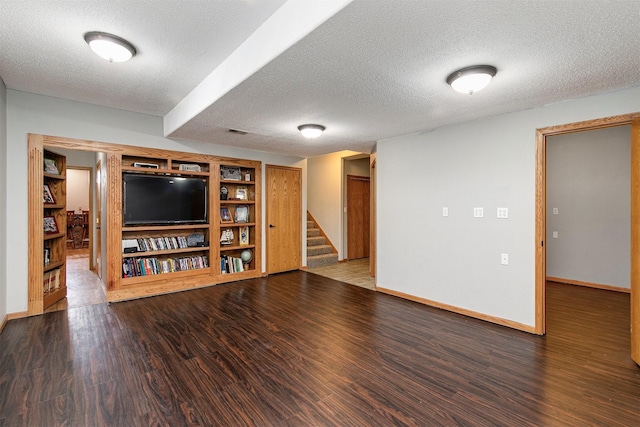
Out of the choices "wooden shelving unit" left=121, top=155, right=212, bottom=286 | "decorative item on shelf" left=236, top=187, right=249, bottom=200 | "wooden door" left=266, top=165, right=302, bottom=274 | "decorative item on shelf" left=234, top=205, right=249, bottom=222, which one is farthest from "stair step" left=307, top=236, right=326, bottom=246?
"wooden shelving unit" left=121, top=155, right=212, bottom=286

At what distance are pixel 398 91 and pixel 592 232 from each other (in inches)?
174

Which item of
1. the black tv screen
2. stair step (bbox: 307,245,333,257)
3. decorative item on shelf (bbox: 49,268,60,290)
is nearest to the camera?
decorative item on shelf (bbox: 49,268,60,290)

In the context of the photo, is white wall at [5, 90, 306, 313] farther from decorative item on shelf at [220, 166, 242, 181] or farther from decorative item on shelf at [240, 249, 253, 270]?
decorative item on shelf at [240, 249, 253, 270]

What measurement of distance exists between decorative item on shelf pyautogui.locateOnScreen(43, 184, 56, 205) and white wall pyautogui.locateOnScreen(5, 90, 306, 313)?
20.0 inches

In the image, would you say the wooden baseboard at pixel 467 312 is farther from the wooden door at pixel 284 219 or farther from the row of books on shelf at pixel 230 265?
the row of books on shelf at pixel 230 265

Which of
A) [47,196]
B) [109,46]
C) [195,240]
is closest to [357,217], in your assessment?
[195,240]

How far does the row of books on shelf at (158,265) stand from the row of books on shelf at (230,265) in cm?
27

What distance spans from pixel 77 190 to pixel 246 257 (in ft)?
28.8

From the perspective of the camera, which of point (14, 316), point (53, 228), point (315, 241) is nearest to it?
point (14, 316)

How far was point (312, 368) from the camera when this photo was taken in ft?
8.07

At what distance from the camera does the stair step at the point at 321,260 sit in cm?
662

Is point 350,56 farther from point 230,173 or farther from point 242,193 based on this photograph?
point 242,193

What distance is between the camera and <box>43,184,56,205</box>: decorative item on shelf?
13.2 ft

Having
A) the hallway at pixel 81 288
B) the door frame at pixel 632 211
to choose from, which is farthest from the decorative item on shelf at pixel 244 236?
the door frame at pixel 632 211
